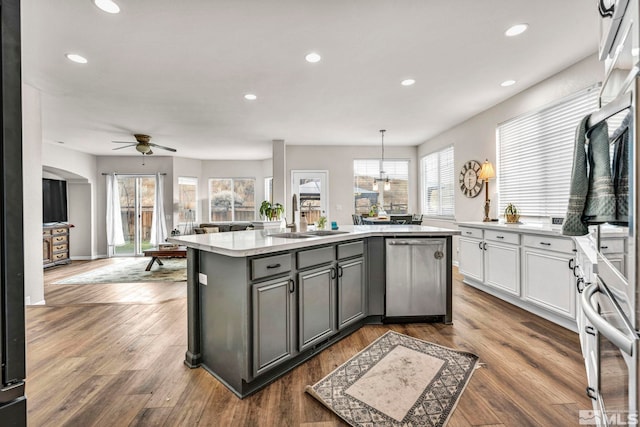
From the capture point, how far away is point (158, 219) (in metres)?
7.91

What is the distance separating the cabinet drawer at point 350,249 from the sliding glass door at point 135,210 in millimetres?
7193

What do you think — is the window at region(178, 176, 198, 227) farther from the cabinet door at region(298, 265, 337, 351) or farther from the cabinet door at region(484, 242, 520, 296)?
the cabinet door at region(484, 242, 520, 296)

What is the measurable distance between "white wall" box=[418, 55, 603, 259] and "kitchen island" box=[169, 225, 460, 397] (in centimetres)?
283

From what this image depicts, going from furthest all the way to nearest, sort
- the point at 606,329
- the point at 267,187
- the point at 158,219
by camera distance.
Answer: the point at 267,187 → the point at 158,219 → the point at 606,329

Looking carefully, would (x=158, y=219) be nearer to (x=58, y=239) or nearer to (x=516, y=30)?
(x=58, y=239)

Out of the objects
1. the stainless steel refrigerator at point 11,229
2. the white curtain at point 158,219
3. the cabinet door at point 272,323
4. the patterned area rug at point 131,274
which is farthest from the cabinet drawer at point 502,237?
the white curtain at point 158,219

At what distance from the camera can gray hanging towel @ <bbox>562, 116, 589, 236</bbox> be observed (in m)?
1.07

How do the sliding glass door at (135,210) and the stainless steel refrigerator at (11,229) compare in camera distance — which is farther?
the sliding glass door at (135,210)

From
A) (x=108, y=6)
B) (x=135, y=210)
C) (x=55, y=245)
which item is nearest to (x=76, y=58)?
(x=108, y=6)

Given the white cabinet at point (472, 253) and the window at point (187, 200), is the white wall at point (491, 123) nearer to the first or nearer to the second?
the white cabinet at point (472, 253)

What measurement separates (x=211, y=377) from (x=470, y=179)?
4753 mm

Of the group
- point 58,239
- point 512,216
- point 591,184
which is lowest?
point 58,239

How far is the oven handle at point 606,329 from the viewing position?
0.69m

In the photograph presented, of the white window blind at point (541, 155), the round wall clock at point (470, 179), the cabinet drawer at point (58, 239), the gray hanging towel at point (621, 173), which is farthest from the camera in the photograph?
the cabinet drawer at point (58, 239)
